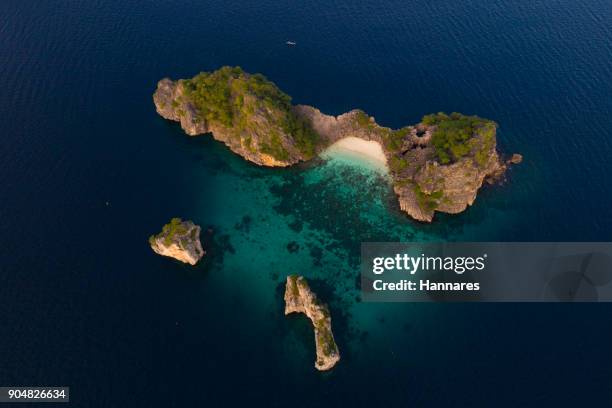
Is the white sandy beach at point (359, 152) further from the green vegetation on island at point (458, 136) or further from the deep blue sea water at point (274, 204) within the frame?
the green vegetation on island at point (458, 136)

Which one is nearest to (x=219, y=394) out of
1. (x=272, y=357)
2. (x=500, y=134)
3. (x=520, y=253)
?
(x=272, y=357)

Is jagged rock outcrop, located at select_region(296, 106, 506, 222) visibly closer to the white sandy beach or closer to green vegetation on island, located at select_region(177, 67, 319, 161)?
the white sandy beach

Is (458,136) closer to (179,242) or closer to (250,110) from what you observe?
(250,110)

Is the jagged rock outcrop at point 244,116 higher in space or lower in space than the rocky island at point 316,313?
higher

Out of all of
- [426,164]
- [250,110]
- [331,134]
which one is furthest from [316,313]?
[250,110]

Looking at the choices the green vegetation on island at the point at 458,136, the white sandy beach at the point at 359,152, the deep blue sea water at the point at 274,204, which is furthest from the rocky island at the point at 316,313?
the green vegetation on island at the point at 458,136

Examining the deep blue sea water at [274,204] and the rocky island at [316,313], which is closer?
the rocky island at [316,313]

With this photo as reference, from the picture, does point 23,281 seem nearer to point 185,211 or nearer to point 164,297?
point 164,297
